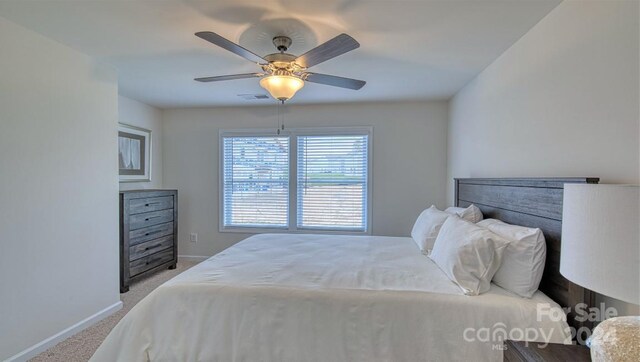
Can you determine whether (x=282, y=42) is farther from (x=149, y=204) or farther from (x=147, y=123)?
(x=147, y=123)

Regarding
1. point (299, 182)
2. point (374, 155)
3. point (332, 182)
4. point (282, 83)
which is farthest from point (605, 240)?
point (299, 182)

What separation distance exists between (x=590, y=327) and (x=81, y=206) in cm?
357

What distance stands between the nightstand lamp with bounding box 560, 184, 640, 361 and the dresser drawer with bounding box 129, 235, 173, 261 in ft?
13.0

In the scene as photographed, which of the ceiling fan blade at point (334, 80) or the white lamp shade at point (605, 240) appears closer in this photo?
the white lamp shade at point (605, 240)

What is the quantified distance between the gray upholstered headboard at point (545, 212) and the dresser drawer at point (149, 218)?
12.2 feet

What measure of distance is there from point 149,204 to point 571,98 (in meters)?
4.17

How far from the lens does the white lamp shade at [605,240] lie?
810 millimetres

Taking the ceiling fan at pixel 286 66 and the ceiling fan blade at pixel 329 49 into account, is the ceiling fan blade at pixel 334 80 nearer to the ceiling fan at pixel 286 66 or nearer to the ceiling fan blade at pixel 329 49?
the ceiling fan at pixel 286 66

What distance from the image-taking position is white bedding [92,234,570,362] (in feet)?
5.11

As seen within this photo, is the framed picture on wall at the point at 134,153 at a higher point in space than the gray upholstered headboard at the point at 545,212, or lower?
higher

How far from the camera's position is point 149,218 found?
12.4 feet

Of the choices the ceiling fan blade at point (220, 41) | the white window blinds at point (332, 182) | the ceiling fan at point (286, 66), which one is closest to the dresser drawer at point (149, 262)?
the white window blinds at point (332, 182)

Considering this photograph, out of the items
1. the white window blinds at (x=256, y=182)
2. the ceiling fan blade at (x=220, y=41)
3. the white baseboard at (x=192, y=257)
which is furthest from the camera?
the white baseboard at (x=192, y=257)

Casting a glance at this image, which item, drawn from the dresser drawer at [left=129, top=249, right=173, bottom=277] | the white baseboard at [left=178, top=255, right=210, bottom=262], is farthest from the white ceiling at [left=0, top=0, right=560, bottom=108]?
the white baseboard at [left=178, top=255, right=210, bottom=262]
